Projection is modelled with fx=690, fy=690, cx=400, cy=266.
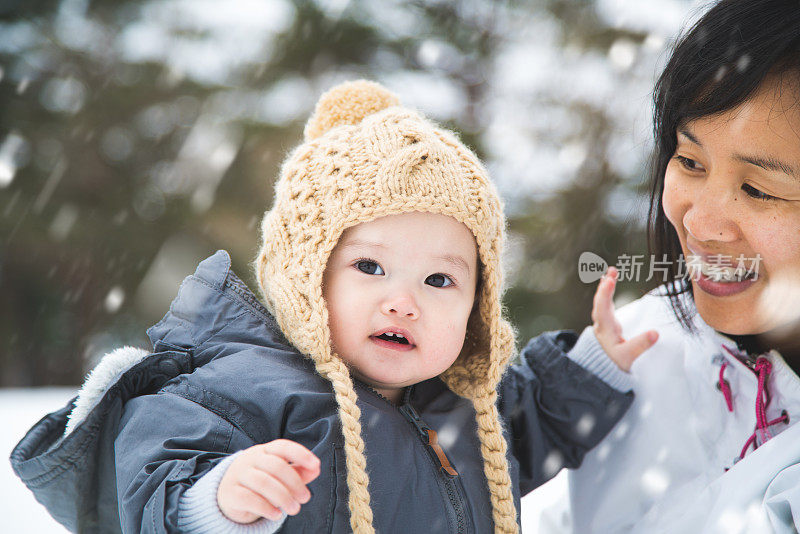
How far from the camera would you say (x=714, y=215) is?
1297 millimetres

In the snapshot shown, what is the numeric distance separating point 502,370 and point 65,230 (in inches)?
193

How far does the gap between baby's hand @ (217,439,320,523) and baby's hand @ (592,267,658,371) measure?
3.19 feet

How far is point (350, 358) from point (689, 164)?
0.80 metres

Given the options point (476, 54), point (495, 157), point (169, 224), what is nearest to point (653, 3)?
point (476, 54)

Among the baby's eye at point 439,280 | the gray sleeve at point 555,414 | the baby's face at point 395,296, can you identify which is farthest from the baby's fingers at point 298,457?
the gray sleeve at point 555,414

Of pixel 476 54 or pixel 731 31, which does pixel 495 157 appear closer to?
pixel 476 54

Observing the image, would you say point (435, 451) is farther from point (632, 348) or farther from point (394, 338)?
point (632, 348)

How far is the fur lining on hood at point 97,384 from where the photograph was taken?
128 centimetres

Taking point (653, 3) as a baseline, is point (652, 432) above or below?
below

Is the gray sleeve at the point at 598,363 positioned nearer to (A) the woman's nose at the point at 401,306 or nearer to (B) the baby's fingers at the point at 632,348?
(B) the baby's fingers at the point at 632,348

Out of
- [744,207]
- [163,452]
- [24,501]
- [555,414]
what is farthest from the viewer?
[24,501]

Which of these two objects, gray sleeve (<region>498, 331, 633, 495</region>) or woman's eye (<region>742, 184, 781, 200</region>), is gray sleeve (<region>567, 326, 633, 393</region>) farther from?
woman's eye (<region>742, 184, 781, 200</region>)

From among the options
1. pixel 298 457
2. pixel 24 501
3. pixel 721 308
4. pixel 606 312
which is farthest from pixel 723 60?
pixel 24 501

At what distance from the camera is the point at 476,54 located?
232 inches
